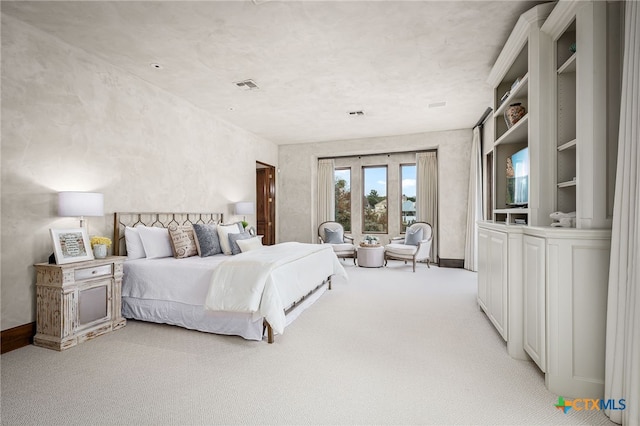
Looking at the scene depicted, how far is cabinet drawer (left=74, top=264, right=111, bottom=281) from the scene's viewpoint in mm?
2670

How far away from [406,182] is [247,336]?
602 centimetres

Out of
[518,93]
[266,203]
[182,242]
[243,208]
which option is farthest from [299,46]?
[266,203]

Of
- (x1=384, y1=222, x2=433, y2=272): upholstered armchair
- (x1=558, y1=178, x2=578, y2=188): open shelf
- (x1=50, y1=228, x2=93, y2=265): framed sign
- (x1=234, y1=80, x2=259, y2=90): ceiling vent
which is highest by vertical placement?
(x1=234, y1=80, x2=259, y2=90): ceiling vent

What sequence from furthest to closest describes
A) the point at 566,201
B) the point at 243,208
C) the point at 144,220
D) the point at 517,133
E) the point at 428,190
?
the point at 428,190 < the point at 243,208 < the point at 144,220 < the point at 517,133 < the point at 566,201

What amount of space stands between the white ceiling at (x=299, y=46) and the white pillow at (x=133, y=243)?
6.38 feet

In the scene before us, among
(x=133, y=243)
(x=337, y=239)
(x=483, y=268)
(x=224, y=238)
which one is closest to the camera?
(x=483, y=268)

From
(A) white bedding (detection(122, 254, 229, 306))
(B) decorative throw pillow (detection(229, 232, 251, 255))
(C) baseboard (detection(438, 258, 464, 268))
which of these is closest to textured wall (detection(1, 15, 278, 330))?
(A) white bedding (detection(122, 254, 229, 306))

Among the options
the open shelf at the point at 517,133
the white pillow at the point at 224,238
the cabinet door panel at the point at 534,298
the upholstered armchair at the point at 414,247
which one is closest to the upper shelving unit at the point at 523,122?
the open shelf at the point at 517,133

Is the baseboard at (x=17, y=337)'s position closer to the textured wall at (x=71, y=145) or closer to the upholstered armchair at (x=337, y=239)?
the textured wall at (x=71, y=145)

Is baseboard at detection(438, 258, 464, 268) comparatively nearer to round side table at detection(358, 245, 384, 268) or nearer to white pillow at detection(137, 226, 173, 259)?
round side table at detection(358, 245, 384, 268)

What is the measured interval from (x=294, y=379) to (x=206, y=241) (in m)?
2.30

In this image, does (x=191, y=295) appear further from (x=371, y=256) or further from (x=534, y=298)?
(x=371, y=256)

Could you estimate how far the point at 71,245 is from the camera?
2.79m

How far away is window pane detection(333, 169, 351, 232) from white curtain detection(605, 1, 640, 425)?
6.46m
